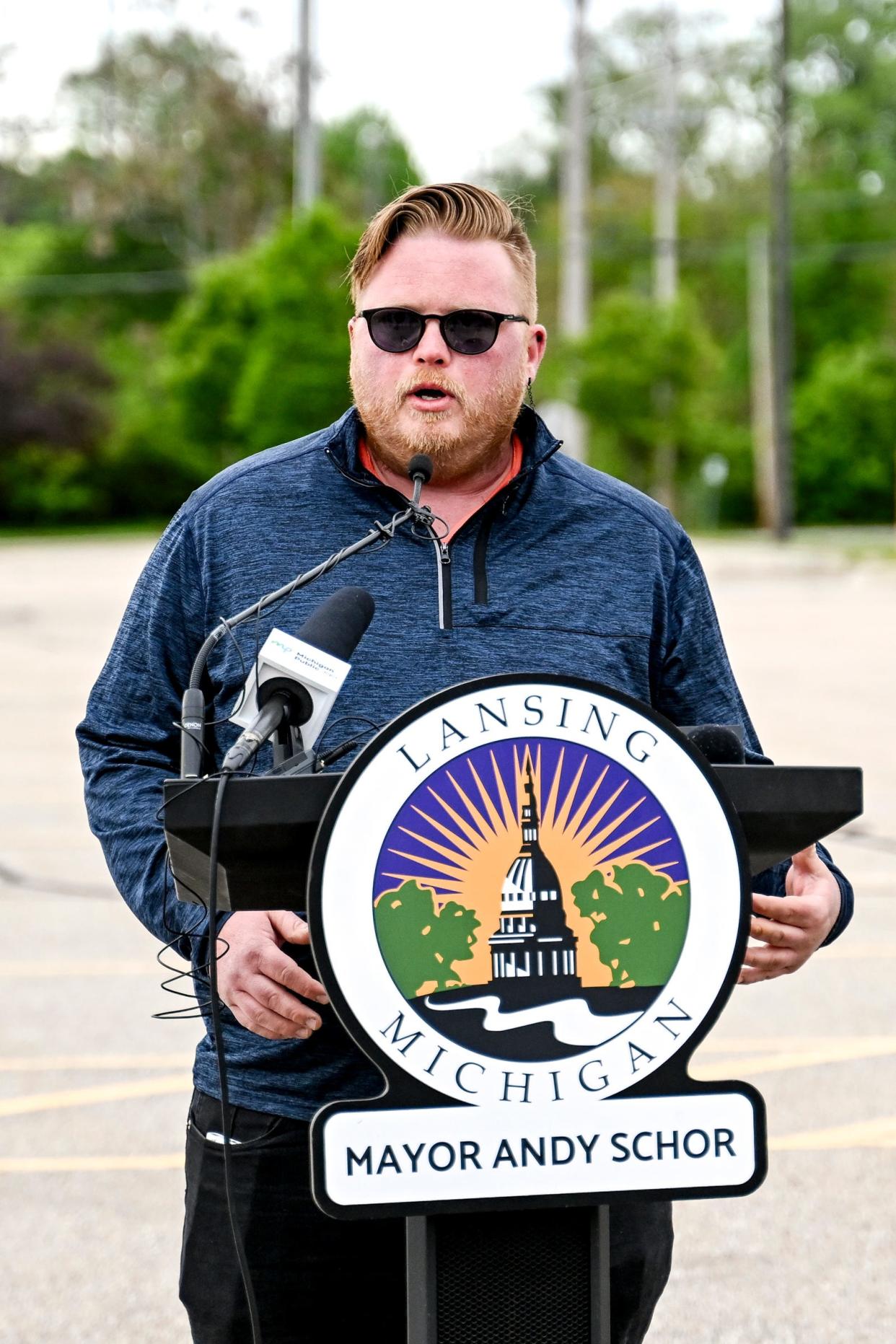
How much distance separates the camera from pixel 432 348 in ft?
7.32

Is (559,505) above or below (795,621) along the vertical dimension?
above

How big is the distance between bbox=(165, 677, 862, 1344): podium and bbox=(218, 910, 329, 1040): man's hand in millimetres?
50

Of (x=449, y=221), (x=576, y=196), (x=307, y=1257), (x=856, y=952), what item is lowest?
(x=856, y=952)

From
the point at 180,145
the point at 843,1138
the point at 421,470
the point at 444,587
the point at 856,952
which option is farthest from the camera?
the point at 180,145

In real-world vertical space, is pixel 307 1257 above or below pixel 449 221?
below

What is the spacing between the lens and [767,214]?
5803 centimetres

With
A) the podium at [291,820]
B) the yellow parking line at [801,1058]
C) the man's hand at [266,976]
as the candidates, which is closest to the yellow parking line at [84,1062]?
the yellow parking line at [801,1058]

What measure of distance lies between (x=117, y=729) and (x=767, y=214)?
5850cm

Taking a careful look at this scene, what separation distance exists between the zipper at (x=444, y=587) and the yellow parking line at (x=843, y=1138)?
2985 mm

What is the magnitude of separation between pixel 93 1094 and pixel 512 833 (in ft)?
12.8

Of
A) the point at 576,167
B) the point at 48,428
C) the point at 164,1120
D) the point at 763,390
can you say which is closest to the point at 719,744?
the point at 164,1120

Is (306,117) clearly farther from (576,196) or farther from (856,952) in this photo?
(856,952)

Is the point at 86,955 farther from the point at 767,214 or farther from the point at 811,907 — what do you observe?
the point at 767,214

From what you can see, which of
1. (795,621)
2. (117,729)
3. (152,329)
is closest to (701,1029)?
(117,729)
